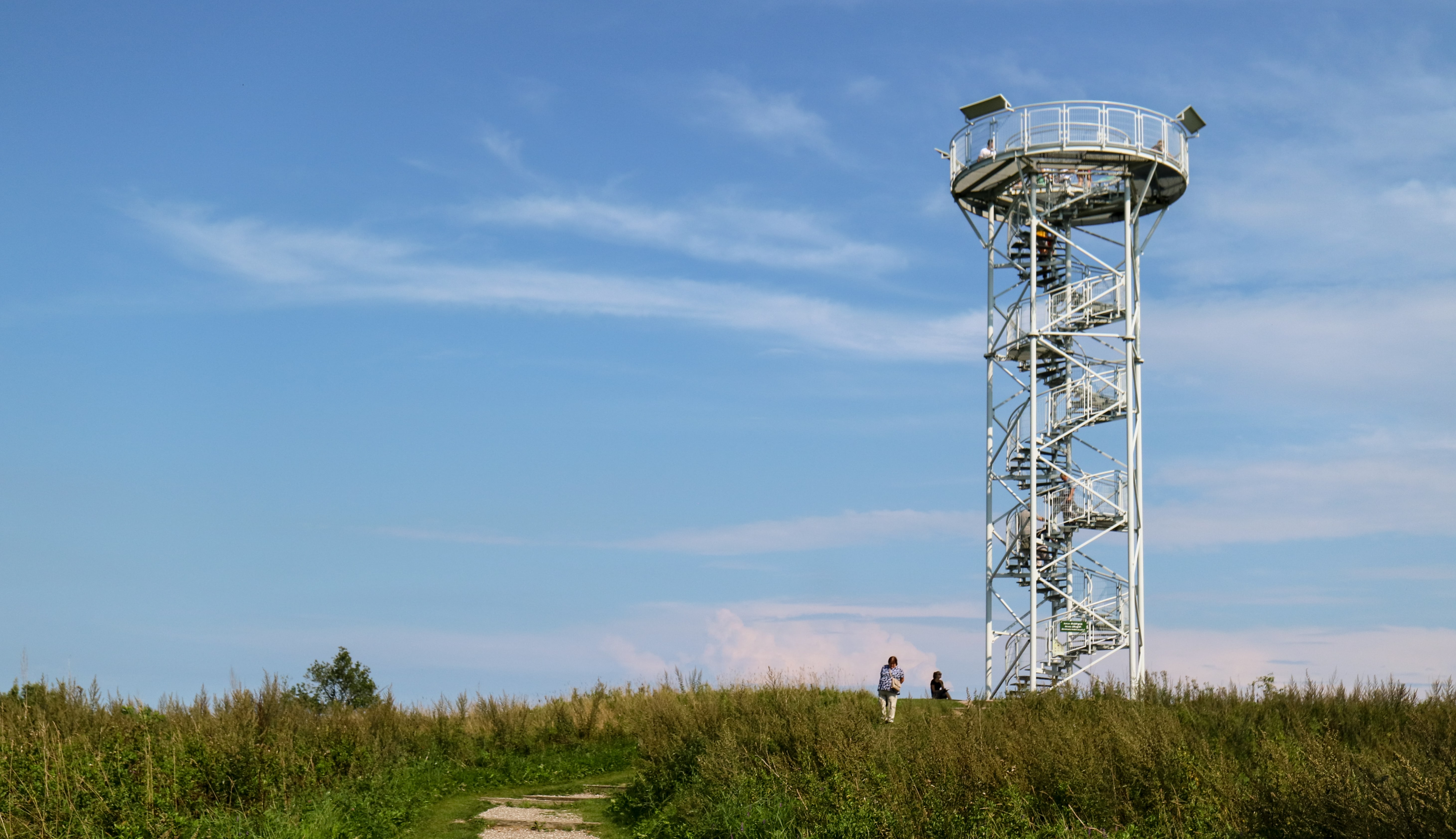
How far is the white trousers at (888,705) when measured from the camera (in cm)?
2262

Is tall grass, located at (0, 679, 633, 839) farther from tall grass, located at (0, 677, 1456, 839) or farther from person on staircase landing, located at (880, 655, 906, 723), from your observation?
person on staircase landing, located at (880, 655, 906, 723)

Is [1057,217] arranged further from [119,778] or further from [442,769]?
[119,778]

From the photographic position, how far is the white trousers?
891 inches

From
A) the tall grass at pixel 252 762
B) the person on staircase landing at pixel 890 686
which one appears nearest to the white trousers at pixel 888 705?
the person on staircase landing at pixel 890 686

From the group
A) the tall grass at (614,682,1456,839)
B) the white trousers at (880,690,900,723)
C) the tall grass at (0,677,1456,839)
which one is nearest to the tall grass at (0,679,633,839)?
the tall grass at (0,677,1456,839)

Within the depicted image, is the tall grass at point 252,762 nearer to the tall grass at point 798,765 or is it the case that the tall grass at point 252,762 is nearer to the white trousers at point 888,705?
the tall grass at point 798,765

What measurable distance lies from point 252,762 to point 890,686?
10.7 metres

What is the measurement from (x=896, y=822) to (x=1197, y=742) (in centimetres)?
402

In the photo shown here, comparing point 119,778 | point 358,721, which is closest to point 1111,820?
point 119,778

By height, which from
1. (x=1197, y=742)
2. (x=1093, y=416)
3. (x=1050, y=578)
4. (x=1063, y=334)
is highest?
(x=1063, y=334)

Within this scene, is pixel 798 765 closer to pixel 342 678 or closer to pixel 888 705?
pixel 888 705

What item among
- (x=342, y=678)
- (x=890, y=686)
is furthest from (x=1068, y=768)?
(x=342, y=678)

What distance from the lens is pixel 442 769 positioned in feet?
72.0

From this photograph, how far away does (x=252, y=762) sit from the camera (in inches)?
697
